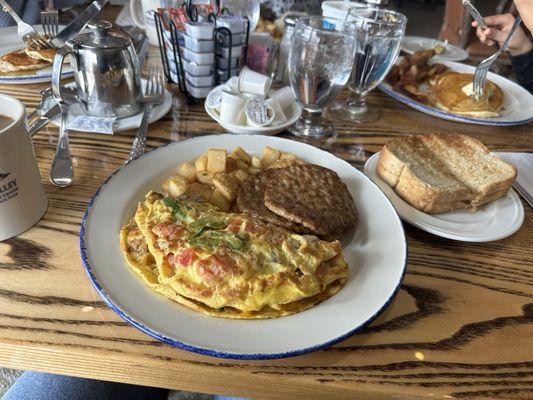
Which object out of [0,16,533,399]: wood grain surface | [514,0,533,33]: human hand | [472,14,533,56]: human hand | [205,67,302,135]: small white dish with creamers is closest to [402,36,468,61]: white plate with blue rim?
[472,14,533,56]: human hand

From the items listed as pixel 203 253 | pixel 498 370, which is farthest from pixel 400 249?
pixel 203 253

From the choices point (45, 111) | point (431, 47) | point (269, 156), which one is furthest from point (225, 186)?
point (431, 47)

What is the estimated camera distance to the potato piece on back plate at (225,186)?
3.38 feet

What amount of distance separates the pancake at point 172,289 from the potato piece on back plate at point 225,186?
243mm

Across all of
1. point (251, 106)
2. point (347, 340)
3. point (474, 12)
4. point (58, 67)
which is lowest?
point (347, 340)

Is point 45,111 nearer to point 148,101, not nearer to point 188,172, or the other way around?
point 148,101

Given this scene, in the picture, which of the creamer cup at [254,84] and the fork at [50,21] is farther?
the fork at [50,21]

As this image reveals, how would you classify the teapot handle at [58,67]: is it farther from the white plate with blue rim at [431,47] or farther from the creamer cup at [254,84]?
the white plate with blue rim at [431,47]

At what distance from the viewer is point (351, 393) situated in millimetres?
684

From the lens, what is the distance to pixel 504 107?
1.69 m

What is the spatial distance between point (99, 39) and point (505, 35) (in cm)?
198

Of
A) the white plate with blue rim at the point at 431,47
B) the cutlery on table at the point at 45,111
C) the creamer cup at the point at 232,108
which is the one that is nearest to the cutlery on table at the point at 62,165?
the cutlery on table at the point at 45,111

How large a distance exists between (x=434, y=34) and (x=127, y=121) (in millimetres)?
6803

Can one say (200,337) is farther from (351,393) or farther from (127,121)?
(127,121)
